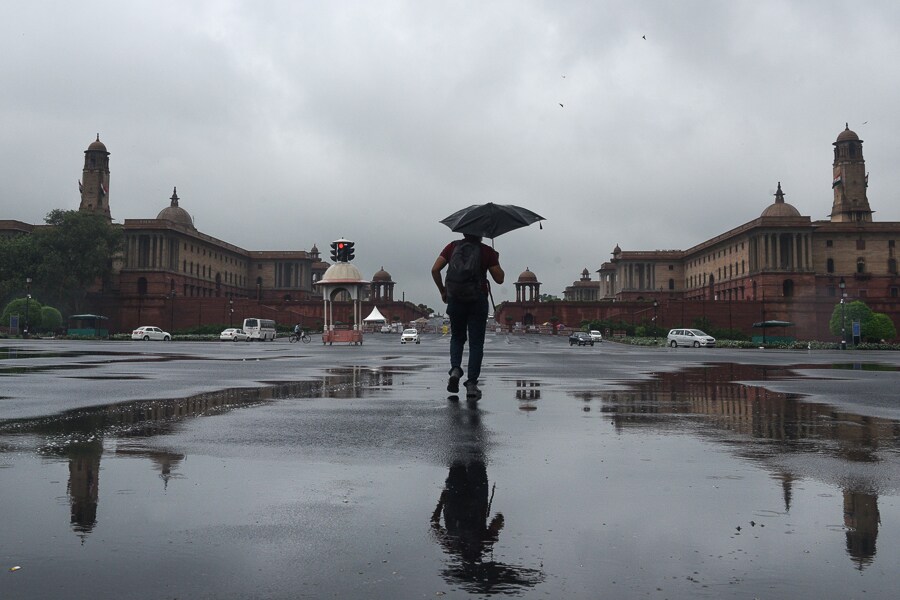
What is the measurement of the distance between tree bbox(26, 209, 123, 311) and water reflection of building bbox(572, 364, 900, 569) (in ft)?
257

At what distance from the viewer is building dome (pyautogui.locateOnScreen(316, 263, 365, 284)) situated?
5969 cm

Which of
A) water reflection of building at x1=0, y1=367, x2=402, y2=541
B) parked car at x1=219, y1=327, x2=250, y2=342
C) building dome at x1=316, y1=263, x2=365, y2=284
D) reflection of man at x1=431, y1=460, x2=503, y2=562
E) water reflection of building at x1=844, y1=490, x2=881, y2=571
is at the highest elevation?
building dome at x1=316, y1=263, x2=365, y2=284

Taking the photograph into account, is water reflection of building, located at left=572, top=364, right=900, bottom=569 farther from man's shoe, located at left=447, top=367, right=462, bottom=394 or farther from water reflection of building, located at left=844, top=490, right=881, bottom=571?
man's shoe, located at left=447, top=367, right=462, bottom=394

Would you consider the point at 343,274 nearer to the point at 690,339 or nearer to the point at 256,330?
the point at 256,330

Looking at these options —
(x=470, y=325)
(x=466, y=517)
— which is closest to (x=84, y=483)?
(x=466, y=517)

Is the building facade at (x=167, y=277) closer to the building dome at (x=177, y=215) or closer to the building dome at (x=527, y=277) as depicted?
the building dome at (x=177, y=215)

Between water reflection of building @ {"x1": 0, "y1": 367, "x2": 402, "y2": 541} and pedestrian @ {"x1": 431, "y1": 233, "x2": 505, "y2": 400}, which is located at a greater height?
pedestrian @ {"x1": 431, "y1": 233, "x2": 505, "y2": 400}

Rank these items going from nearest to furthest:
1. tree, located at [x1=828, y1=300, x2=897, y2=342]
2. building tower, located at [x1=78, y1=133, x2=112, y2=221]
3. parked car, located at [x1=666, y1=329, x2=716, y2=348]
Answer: parked car, located at [x1=666, y1=329, x2=716, y2=348]
tree, located at [x1=828, y1=300, x2=897, y2=342]
building tower, located at [x1=78, y1=133, x2=112, y2=221]

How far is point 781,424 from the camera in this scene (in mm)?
6562

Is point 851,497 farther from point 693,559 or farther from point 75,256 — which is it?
point 75,256

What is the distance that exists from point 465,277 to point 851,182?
111 metres

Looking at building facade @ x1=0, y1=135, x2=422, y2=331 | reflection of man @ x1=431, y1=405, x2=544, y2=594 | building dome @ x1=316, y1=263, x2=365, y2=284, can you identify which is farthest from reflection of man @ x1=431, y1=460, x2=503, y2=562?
building facade @ x1=0, y1=135, x2=422, y2=331

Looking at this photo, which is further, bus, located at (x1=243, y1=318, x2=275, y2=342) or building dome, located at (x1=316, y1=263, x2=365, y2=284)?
bus, located at (x1=243, y1=318, x2=275, y2=342)

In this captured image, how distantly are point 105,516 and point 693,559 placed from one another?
8.05 feet
